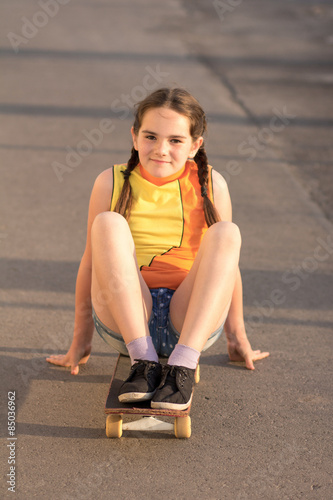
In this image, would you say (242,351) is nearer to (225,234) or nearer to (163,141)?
(225,234)

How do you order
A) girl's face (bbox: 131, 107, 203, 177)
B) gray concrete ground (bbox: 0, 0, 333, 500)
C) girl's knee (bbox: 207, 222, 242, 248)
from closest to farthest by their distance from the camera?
gray concrete ground (bbox: 0, 0, 333, 500) → girl's knee (bbox: 207, 222, 242, 248) → girl's face (bbox: 131, 107, 203, 177)

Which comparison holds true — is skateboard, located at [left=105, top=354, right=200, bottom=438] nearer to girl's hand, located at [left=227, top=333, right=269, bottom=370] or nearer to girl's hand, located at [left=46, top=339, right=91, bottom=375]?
girl's hand, located at [left=46, top=339, right=91, bottom=375]

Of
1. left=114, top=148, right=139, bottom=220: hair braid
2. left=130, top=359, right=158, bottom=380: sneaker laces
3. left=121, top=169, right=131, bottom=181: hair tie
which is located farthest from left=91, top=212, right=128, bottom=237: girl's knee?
left=130, top=359, right=158, bottom=380: sneaker laces

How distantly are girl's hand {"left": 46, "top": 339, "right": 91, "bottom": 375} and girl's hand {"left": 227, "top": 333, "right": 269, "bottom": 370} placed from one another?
719 mm

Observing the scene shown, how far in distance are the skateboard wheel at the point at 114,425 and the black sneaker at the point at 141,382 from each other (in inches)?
6.1

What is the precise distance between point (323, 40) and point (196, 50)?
2897 mm

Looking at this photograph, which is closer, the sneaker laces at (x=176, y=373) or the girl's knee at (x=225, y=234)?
the sneaker laces at (x=176, y=373)

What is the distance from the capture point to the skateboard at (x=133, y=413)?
2842 mm

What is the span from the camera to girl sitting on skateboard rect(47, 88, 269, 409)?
2.99 m

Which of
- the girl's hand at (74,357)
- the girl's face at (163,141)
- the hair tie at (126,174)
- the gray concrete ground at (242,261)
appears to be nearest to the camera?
the gray concrete ground at (242,261)

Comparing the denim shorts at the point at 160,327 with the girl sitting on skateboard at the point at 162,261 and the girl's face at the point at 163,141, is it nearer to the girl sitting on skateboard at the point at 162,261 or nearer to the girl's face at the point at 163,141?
the girl sitting on skateboard at the point at 162,261

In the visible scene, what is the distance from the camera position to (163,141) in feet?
10.6

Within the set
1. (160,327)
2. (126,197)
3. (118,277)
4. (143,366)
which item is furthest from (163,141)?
(143,366)

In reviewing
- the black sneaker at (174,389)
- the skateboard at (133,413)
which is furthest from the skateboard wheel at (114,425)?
the black sneaker at (174,389)
